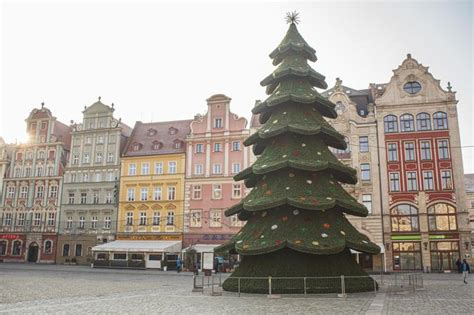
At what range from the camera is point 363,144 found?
4381 centimetres

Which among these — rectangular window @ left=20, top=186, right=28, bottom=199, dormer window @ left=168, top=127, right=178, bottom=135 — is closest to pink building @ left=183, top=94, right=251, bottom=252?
dormer window @ left=168, top=127, right=178, bottom=135

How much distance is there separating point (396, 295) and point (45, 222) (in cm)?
4588

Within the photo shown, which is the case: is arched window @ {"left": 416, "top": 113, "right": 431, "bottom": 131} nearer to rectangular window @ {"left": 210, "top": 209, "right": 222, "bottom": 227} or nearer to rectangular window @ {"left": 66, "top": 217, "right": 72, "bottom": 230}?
rectangular window @ {"left": 210, "top": 209, "right": 222, "bottom": 227}

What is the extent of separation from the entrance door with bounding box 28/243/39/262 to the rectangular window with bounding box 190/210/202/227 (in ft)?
66.8

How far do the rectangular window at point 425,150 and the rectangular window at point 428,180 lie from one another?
1.42 meters

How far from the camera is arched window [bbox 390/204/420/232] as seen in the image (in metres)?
41.0

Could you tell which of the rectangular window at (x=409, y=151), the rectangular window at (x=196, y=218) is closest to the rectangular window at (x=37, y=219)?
the rectangular window at (x=196, y=218)

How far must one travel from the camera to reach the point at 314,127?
65.4ft

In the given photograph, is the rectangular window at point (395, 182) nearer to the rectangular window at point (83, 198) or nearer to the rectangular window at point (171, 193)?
the rectangular window at point (171, 193)

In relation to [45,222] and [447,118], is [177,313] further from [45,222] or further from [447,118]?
[45,222]

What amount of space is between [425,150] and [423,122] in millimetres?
2757

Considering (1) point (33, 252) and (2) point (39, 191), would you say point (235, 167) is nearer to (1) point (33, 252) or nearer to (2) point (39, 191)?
(2) point (39, 191)

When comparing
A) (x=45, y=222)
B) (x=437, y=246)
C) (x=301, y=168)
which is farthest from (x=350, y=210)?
(x=45, y=222)

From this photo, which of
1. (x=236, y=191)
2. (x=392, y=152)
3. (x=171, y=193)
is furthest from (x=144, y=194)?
(x=392, y=152)
